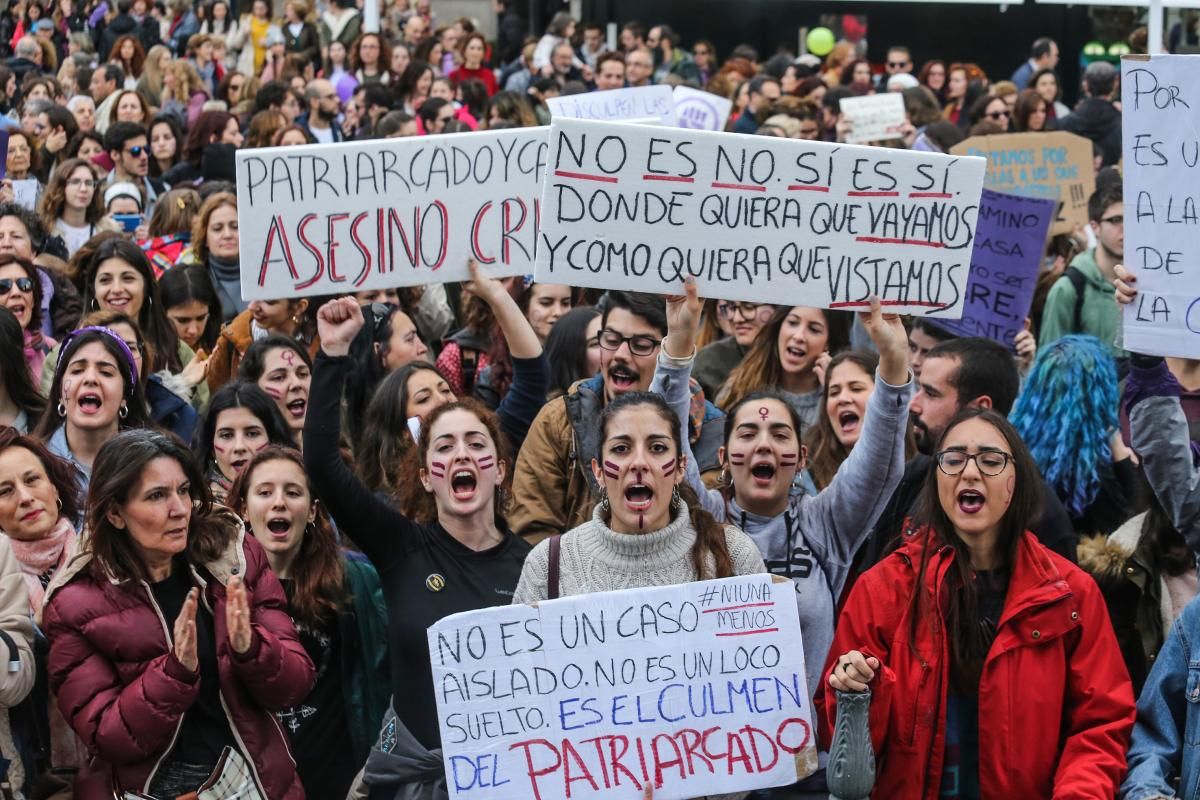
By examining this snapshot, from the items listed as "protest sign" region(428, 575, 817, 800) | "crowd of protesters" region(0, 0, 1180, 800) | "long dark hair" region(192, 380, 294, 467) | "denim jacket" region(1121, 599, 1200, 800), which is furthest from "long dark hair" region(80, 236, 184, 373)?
"denim jacket" region(1121, 599, 1200, 800)

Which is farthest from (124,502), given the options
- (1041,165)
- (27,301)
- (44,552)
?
(1041,165)

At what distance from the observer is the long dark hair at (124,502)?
4.41 m

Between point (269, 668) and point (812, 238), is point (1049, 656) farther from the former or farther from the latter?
point (269, 668)

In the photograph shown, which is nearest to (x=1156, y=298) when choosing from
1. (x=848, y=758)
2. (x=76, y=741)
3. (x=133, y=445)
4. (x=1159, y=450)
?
(x=1159, y=450)

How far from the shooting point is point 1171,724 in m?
4.25

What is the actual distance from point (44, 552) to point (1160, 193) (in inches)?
126

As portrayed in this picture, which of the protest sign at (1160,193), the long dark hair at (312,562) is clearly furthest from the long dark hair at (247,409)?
the protest sign at (1160,193)

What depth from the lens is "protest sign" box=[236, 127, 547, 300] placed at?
5.18 m

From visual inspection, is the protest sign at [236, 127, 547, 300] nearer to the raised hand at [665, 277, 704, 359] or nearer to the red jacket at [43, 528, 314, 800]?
the raised hand at [665, 277, 704, 359]

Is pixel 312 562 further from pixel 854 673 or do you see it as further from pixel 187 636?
pixel 854 673

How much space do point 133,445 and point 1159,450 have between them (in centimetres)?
259

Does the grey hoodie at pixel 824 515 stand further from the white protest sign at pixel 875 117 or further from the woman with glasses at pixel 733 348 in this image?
the white protest sign at pixel 875 117

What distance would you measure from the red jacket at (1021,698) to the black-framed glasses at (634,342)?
65.3 inches

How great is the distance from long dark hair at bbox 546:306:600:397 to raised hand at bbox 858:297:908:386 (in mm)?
1789
